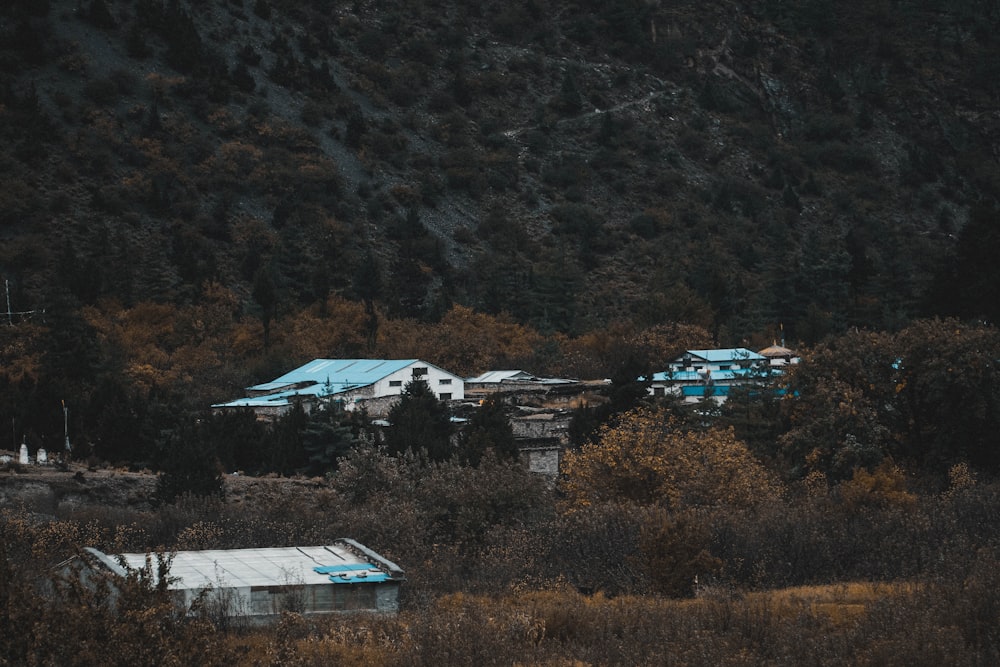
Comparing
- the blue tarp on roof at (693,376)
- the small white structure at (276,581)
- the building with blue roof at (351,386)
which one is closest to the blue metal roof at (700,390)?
the blue tarp on roof at (693,376)

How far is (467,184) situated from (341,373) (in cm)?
3844

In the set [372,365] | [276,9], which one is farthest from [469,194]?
[372,365]

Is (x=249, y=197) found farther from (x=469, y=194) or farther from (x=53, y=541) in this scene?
(x=53, y=541)

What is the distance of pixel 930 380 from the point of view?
34.8 m

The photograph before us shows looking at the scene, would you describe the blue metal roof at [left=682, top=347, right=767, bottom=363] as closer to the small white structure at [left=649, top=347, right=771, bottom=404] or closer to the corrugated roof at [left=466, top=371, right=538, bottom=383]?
the small white structure at [left=649, top=347, right=771, bottom=404]

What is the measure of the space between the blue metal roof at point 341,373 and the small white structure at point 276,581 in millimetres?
29658

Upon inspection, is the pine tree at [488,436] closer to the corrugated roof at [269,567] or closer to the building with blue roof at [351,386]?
the building with blue roof at [351,386]

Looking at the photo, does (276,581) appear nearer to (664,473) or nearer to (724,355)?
(664,473)

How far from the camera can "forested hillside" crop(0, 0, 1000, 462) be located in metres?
63.8

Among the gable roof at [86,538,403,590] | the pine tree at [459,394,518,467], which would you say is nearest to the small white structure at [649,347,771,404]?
the pine tree at [459,394,518,467]

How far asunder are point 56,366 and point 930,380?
33.1 metres

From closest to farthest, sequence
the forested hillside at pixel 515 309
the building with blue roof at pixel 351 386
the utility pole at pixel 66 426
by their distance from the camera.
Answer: the forested hillside at pixel 515 309 → the utility pole at pixel 66 426 → the building with blue roof at pixel 351 386

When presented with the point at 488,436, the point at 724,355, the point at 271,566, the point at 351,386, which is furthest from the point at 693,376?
the point at 271,566

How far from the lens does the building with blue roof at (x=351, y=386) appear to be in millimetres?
51438
